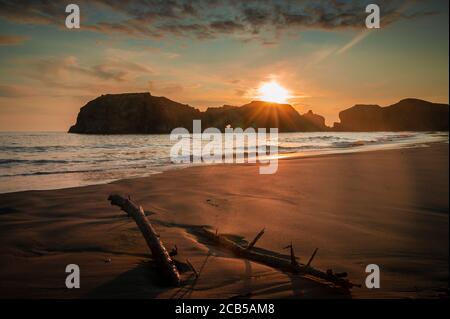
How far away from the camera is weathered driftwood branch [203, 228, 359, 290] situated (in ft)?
10.5

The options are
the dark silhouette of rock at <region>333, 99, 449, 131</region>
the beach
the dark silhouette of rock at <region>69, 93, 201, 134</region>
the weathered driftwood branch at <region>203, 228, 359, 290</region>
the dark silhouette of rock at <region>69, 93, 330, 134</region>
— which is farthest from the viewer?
the dark silhouette of rock at <region>69, 93, 330, 134</region>

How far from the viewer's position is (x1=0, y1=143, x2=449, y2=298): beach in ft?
10.9

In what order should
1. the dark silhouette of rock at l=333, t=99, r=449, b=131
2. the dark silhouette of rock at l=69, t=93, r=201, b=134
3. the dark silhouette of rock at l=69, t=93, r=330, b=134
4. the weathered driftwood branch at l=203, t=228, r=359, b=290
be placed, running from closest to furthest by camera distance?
the weathered driftwood branch at l=203, t=228, r=359, b=290 < the dark silhouette of rock at l=333, t=99, r=449, b=131 < the dark silhouette of rock at l=69, t=93, r=201, b=134 < the dark silhouette of rock at l=69, t=93, r=330, b=134

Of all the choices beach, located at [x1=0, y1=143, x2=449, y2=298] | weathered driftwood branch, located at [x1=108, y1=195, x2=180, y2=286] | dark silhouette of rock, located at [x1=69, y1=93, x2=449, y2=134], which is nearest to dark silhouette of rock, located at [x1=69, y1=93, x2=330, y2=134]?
dark silhouette of rock, located at [x1=69, y1=93, x2=449, y2=134]

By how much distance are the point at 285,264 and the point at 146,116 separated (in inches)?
4716

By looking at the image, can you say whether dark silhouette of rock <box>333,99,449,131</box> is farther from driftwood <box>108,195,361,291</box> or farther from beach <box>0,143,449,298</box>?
driftwood <box>108,195,361,291</box>

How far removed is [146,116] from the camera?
118m

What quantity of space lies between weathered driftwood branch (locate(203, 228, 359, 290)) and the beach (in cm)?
12

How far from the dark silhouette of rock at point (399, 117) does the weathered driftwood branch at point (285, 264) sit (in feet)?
322

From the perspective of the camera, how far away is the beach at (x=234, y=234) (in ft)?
10.9

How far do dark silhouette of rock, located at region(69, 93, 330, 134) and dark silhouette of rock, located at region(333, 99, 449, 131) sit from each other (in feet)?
135

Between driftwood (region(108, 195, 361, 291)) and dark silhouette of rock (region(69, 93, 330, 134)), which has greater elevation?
dark silhouette of rock (region(69, 93, 330, 134))

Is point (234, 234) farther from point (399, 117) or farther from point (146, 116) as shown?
point (399, 117)

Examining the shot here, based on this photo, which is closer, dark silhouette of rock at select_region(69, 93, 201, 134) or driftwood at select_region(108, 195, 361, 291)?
driftwood at select_region(108, 195, 361, 291)
